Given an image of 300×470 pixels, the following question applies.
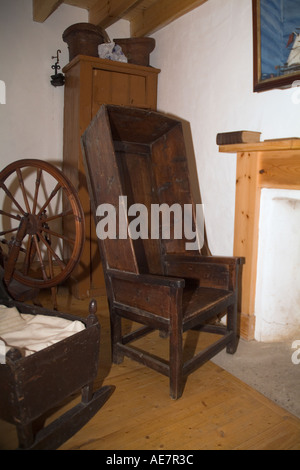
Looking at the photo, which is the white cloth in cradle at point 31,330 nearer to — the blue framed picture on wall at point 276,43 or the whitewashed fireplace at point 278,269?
the whitewashed fireplace at point 278,269

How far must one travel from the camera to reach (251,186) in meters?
2.38

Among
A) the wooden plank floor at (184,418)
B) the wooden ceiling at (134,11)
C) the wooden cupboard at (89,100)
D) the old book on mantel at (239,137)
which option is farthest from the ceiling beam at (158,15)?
the wooden plank floor at (184,418)

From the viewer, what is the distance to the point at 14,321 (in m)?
1.73

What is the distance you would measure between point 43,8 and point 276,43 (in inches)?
81.1

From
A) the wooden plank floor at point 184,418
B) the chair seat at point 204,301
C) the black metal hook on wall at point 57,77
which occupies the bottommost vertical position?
the wooden plank floor at point 184,418

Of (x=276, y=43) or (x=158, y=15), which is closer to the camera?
(x=276, y=43)

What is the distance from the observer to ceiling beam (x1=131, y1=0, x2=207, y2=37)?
2.84 meters

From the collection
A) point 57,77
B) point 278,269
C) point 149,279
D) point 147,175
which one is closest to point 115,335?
point 149,279

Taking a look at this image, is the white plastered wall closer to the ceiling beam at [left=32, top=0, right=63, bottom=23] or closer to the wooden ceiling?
the wooden ceiling

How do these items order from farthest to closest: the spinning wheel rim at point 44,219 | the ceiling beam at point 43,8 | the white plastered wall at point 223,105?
1. the ceiling beam at point 43,8
2. the white plastered wall at point 223,105
3. the spinning wheel rim at point 44,219

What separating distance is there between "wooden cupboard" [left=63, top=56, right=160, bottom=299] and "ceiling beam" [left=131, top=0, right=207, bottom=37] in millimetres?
399

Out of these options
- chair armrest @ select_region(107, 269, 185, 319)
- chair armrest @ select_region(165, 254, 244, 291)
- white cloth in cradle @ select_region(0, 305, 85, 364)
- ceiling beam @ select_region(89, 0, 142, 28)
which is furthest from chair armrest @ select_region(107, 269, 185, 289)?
ceiling beam @ select_region(89, 0, 142, 28)

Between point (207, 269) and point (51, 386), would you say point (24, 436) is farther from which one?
point (207, 269)

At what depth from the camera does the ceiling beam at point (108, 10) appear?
9.82 ft
